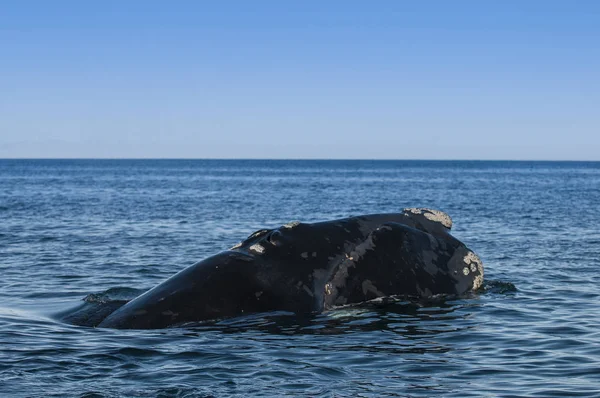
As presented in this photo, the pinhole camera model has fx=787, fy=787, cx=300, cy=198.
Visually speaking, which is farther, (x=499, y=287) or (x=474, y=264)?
(x=499, y=287)

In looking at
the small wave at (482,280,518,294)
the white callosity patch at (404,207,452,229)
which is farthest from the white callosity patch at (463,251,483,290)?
the small wave at (482,280,518,294)

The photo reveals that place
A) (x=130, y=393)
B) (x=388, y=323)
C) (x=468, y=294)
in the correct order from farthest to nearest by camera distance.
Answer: (x=468, y=294) → (x=388, y=323) → (x=130, y=393)

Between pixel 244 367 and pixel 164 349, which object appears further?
pixel 164 349

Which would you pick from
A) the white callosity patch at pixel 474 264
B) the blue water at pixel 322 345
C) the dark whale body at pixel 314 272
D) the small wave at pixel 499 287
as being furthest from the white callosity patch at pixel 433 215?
the small wave at pixel 499 287

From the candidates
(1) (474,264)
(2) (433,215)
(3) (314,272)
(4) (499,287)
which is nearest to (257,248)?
(3) (314,272)

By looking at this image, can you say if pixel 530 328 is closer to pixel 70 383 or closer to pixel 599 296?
pixel 599 296

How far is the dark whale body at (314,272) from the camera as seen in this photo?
1106cm

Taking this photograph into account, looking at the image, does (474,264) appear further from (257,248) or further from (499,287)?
(257,248)

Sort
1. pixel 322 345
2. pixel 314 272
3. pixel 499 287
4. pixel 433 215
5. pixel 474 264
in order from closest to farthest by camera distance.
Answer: pixel 322 345 → pixel 314 272 → pixel 474 264 → pixel 433 215 → pixel 499 287

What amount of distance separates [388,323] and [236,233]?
19711 millimetres

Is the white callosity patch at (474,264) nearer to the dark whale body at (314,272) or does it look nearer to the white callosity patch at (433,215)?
the dark whale body at (314,272)

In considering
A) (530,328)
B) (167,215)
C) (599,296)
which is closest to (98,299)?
(530,328)

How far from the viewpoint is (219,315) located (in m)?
11.1

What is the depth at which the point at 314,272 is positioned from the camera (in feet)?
38.1
